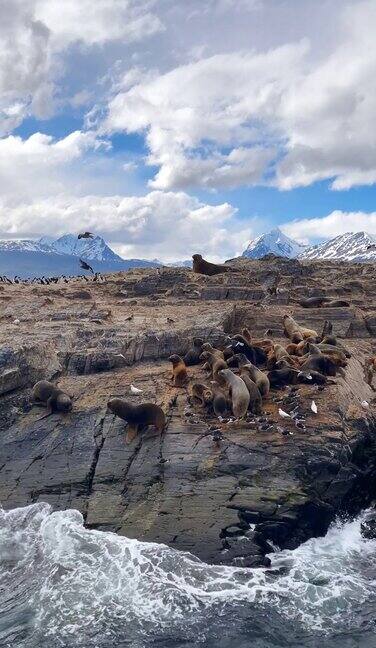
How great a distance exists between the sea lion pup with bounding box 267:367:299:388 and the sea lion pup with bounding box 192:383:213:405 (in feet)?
7.99

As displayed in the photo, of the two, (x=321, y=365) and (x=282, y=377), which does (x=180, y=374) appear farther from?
(x=321, y=365)

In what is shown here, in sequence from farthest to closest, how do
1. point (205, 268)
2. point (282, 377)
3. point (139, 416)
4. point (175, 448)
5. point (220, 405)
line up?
point (205, 268)
point (282, 377)
point (220, 405)
point (139, 416)
point (175, 448)

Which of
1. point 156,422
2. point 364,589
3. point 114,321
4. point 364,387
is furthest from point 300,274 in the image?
point 364,589

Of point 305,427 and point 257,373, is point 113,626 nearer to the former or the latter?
point 305,427

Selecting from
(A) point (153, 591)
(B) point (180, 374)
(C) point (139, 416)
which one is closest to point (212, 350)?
(B) point (180, 374)

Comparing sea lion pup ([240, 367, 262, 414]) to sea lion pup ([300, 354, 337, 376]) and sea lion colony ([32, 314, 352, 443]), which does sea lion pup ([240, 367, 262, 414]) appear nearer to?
sea lion colony ([32, 314, 352, 443])

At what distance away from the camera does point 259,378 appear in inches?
767

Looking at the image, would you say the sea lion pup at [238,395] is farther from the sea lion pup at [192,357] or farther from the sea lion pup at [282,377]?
the sea lion pup at [192,357]

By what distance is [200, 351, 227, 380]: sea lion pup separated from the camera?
2072 cm

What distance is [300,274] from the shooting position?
1772 inches

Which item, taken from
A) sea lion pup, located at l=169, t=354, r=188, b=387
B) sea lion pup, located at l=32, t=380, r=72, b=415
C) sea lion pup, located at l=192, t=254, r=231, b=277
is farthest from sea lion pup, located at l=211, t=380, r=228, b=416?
sea lion pup, located at l=192, t=254, r=231, b=277

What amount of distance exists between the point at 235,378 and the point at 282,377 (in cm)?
226

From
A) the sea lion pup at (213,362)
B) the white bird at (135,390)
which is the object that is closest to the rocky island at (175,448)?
the white bird at (135,390)

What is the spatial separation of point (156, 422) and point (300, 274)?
29.4 m
